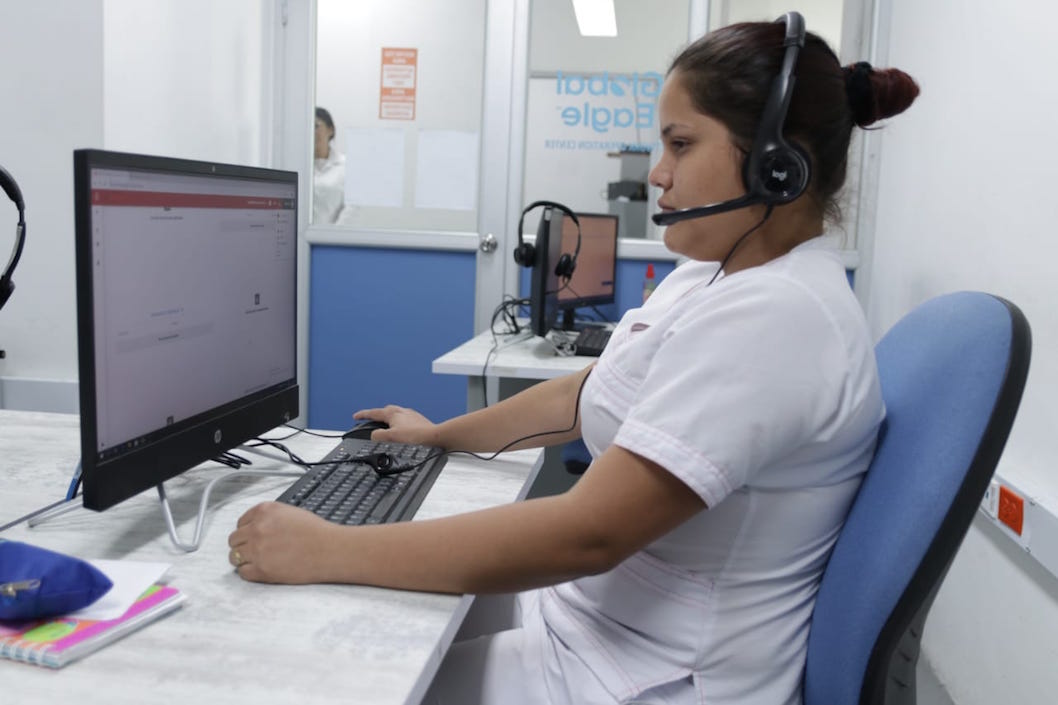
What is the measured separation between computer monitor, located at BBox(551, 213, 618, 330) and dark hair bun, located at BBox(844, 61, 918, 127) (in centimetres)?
214

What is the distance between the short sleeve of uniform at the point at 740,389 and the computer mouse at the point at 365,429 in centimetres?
71

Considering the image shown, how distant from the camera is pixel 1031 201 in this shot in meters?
1.83

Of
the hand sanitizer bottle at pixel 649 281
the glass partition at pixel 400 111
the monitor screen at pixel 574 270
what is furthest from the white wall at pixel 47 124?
the hand sanitizer bottle at pixel 649 281

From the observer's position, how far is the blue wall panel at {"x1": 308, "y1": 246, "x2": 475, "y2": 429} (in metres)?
3.81

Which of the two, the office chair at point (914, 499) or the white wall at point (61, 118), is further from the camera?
the white wall at point (61, 118)

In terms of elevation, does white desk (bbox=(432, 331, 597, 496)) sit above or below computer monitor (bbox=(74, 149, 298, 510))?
below

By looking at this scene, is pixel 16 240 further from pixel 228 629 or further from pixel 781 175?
pixel 781 175

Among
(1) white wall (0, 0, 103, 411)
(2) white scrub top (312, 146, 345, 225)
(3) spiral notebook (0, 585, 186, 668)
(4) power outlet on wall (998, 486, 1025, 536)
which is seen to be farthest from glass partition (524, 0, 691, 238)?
(3) spiral notebook (0, 585, 186, 668)

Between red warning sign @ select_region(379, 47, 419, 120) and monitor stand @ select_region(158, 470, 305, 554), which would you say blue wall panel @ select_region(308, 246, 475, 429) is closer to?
red warning sign @ select_region(379, 47, 419, 120)

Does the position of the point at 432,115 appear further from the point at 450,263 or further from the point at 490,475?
the point at 490,475

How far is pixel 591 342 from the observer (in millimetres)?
2883

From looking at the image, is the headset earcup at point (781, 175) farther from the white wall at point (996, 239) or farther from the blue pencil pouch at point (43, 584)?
the white wall at point (996, 239)

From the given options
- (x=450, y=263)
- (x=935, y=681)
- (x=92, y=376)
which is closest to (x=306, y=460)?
(x=92, y=376)

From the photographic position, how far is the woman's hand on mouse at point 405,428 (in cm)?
142
